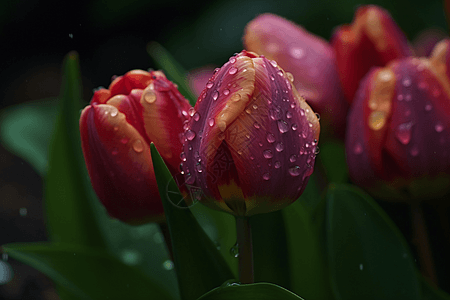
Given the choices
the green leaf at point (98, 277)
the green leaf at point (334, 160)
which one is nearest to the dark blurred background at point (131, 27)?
the green leaf at point (334, 160)

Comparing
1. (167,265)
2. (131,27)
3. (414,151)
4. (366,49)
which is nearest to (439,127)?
(414,151)

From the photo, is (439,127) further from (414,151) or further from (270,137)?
(270,137)

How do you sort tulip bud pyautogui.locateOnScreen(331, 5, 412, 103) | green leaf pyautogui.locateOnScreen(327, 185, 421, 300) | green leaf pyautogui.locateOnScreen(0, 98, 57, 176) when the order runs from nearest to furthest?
green leaf pyautogui.locateOnScreen(327, 185, 421, 300) < tulip bud pyautogui.locateOnScreen(331, 5, 412, 103) < green leaf pyautogui.locateOnScreen(0, 98, 57, 176)

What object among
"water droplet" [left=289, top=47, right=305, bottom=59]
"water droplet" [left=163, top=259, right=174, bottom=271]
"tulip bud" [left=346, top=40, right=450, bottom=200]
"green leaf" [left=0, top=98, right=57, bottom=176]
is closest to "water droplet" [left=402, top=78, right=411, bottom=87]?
"tulip bud" [left=346, top=40, right=450, bottom=200]

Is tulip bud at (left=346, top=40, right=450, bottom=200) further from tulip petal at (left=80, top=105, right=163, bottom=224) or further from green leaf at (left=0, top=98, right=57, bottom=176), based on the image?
green leaf at (left=0, top=98, right=57, bottom=176)

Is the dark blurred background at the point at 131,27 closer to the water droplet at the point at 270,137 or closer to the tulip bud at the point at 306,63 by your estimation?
the tulip bud at the point at 306,63

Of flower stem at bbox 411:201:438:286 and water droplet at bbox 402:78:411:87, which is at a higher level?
water droplet at bbox 402:78:411:87
